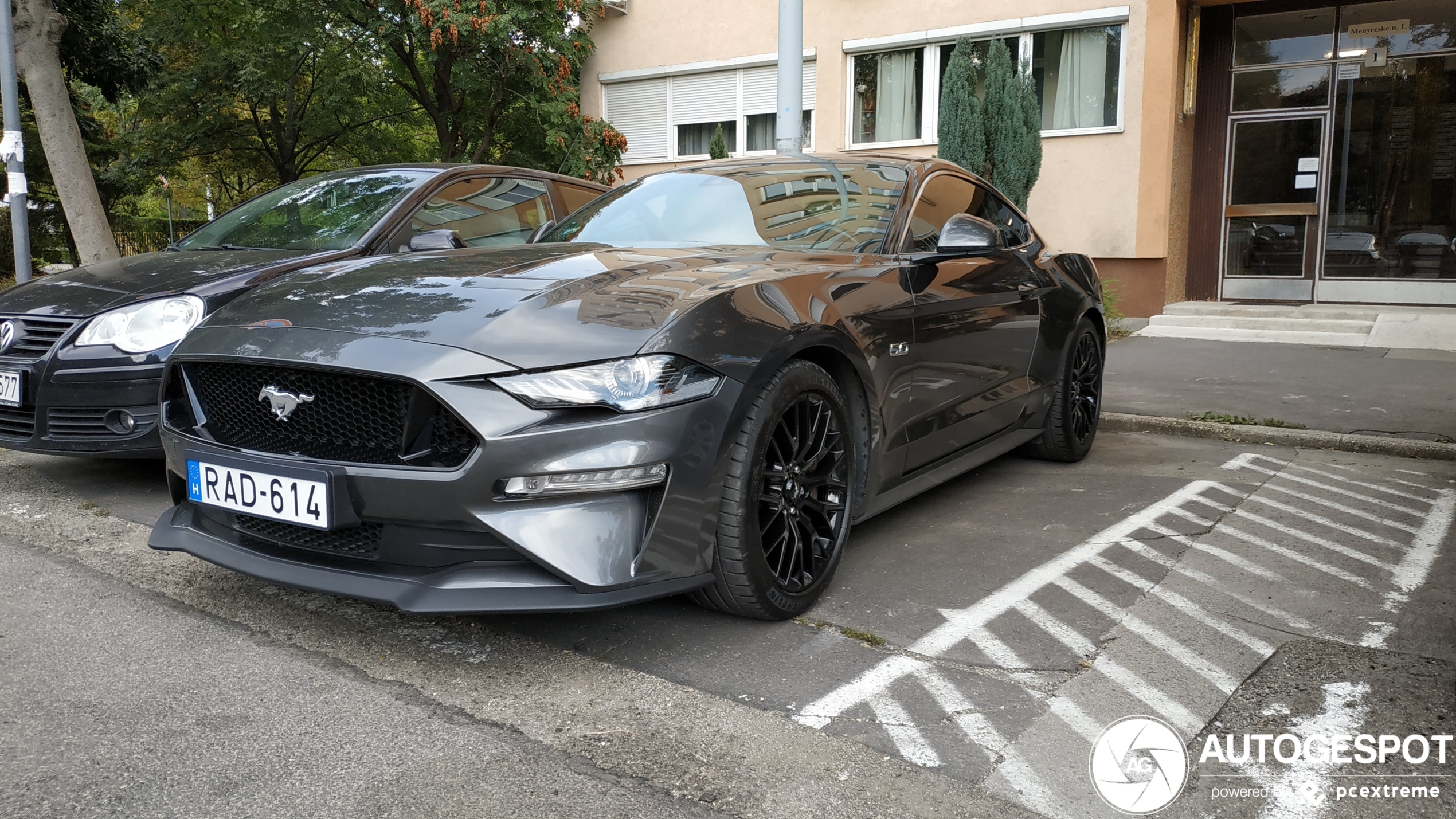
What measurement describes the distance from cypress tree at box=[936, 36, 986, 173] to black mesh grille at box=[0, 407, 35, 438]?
938cm

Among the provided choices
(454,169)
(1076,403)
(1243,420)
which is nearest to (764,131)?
(454,169)

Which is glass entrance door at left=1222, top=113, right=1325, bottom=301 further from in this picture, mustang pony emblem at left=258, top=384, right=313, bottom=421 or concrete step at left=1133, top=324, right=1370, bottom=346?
mustang pony emblem at left=258, top=384, right=313, bottom=421

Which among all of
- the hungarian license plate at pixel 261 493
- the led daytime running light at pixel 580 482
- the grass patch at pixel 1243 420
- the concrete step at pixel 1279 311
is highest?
the led daytime running light at pixel 580 482

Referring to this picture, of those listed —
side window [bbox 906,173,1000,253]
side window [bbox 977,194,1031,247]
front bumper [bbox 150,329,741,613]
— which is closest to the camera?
front bumper [bbox 150,329,741,613]

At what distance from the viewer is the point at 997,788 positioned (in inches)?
86.4

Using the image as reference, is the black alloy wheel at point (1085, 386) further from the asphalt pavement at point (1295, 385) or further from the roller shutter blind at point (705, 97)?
the roller shutter blind at point (705, 97)

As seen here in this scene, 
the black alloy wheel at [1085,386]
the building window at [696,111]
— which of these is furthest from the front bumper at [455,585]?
the building window at [696,111]

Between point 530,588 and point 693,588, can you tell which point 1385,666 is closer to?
point 693,588

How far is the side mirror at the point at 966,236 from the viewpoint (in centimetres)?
381

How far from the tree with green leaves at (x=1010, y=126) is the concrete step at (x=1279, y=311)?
2240 mm

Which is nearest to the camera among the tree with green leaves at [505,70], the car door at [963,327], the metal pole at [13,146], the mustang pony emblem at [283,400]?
the mustang pony emblem at [283,400]

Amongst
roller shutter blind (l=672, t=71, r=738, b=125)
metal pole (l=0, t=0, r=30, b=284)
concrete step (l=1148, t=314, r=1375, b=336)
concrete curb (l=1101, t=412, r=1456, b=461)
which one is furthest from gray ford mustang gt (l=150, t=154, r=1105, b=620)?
roller shutter blind (l=672, t=71, r=738, b=125)

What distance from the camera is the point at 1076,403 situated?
17.3ft

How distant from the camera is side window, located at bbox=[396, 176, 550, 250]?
5551mm
